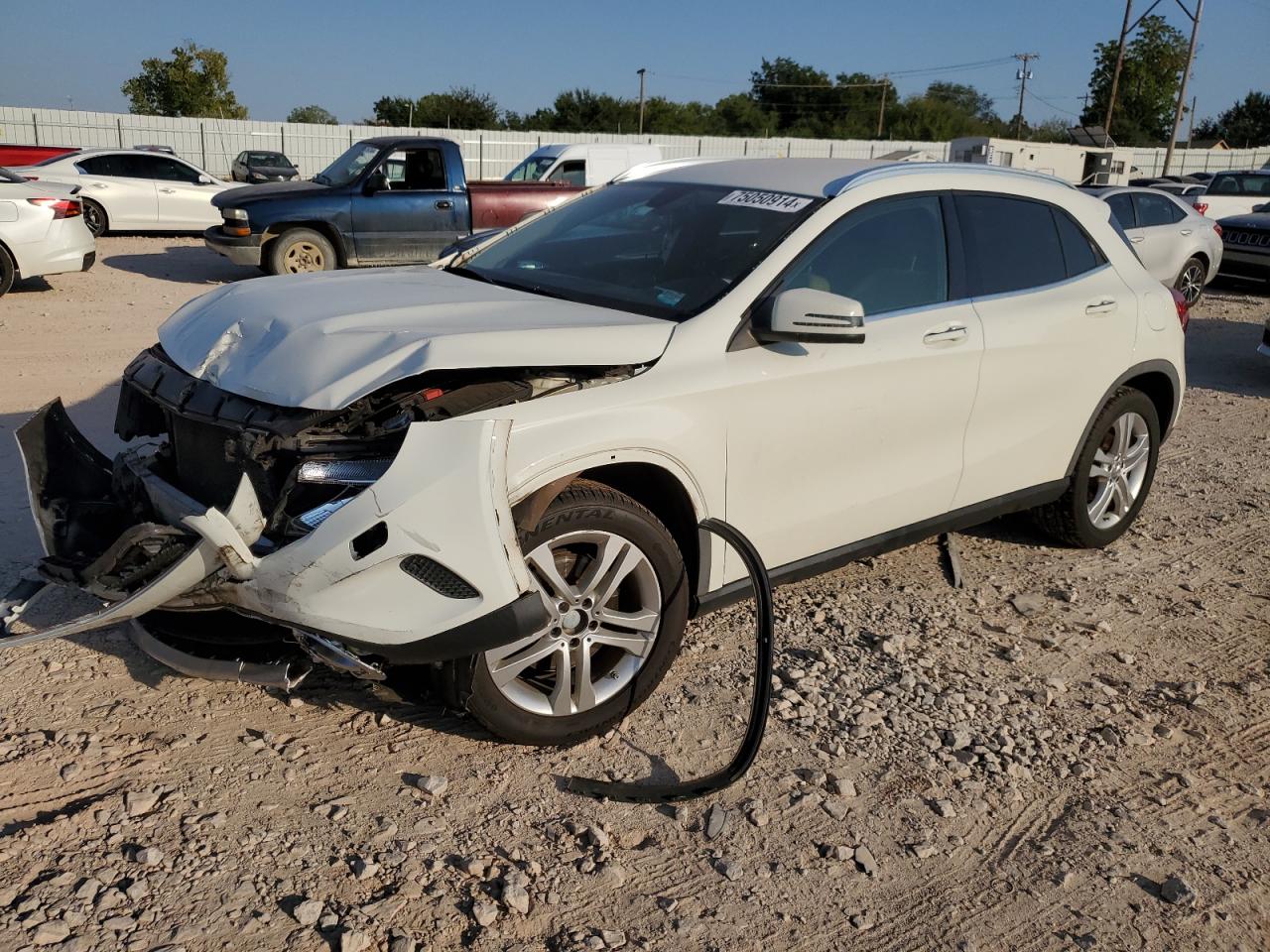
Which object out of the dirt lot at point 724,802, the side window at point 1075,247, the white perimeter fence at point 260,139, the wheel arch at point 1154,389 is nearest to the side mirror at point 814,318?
the dirt lot at point 724,802

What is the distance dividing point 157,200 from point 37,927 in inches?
687

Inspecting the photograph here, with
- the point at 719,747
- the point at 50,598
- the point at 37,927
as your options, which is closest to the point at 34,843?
the point at 37,927

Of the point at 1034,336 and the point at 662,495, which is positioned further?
the point at 1034,336

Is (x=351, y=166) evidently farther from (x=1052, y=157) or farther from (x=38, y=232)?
(x=1052, y=157)

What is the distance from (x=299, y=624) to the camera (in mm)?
2895

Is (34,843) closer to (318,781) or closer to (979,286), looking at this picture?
(318,781)

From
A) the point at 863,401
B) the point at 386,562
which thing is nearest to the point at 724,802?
the point at 386,562

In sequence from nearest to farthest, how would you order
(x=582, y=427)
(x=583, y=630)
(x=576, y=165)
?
(x=582, y=427), (x=583, y=630), (x=576, y=165)

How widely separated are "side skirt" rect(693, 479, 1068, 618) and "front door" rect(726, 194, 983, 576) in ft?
0.12

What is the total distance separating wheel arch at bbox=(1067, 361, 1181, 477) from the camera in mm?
5070

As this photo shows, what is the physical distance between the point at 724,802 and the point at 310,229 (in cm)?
1126

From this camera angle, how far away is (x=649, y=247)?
4.25 metres

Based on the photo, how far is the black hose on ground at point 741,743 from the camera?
323cm

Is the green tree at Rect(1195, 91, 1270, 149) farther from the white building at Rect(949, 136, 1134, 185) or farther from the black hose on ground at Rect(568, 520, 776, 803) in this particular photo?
the black hose on ground at Rect(568, 520, 776, 803)
